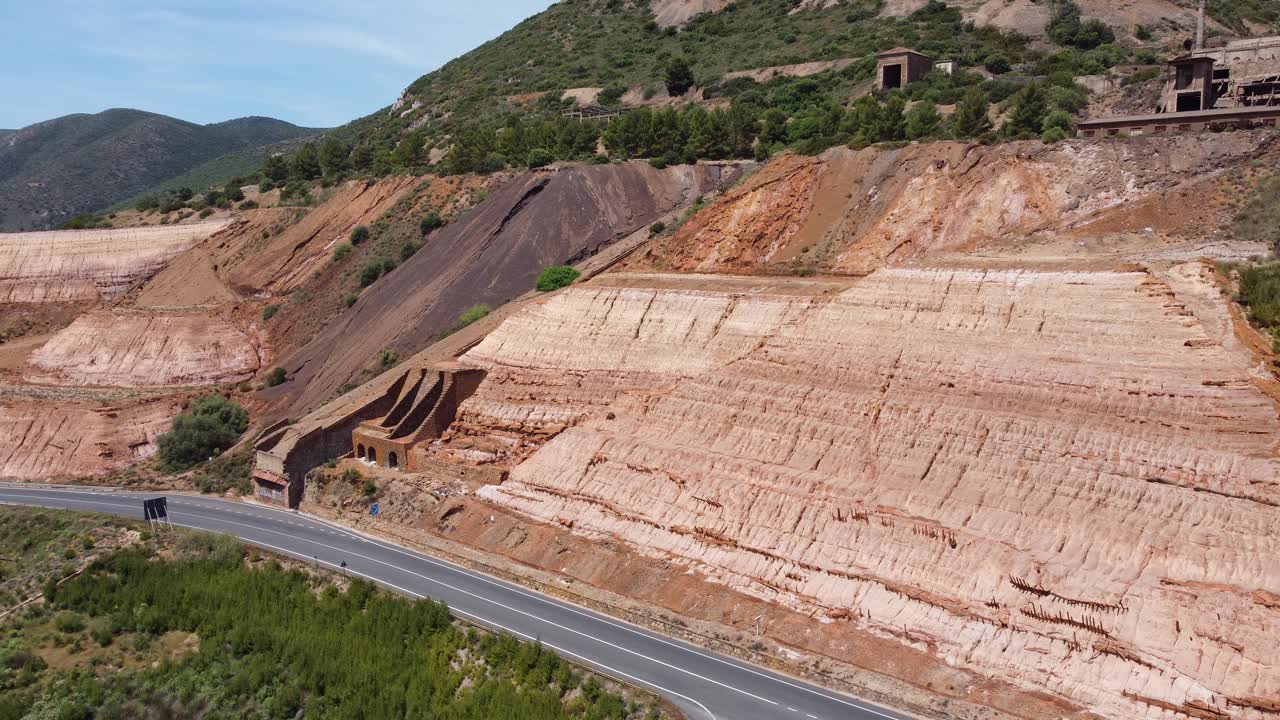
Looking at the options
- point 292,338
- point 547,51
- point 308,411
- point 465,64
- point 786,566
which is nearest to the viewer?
point 786,566

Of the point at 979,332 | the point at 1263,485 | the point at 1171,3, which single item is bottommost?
the point at 1263,485

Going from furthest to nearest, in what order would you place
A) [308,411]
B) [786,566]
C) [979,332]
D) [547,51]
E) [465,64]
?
[465,64], [547,51], [308,411], [979,332], [786,566]

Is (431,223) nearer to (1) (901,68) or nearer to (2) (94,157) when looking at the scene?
(1) (901,68)

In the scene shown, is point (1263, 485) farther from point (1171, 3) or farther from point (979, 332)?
point (1171, 3)

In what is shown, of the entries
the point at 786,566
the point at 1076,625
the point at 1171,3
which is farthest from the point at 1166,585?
the point at 1171,3

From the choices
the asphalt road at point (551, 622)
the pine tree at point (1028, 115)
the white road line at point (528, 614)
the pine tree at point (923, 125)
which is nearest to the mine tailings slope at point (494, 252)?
the asphalt road at point (551, 622)

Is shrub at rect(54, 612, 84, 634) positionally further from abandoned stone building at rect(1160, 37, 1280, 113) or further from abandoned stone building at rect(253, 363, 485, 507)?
abandoned stone building at rect(1160, 37, 1280, 113)

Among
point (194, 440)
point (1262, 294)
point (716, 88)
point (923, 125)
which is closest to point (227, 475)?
point (194, 440)

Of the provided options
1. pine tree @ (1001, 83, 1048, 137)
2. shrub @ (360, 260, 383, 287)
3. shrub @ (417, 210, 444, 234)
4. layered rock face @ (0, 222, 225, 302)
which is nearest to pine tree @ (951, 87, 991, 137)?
pine tree @ (1001, 83, 1048, 137)
